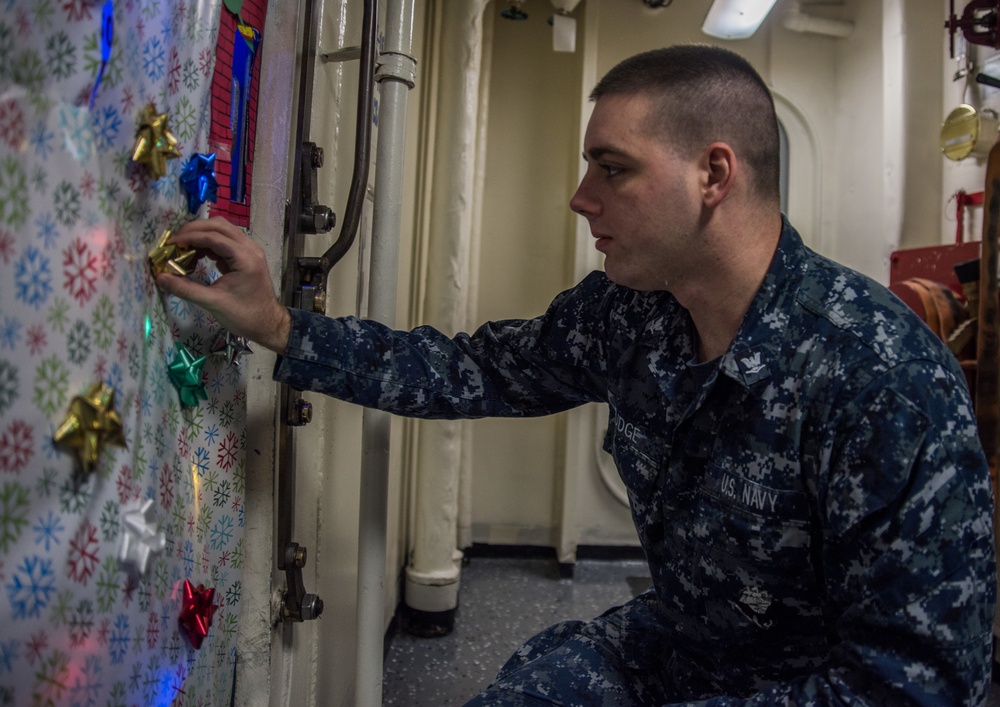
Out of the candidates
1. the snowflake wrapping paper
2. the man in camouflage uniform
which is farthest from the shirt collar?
the snowflake wrapping paper

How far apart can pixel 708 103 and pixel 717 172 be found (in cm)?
10

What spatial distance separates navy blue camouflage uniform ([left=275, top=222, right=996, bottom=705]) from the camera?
2.33 ft

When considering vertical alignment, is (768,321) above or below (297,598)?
above

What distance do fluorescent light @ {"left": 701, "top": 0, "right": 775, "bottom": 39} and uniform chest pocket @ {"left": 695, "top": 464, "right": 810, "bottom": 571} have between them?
87.7 inches

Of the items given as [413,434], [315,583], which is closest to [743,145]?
[315,583]

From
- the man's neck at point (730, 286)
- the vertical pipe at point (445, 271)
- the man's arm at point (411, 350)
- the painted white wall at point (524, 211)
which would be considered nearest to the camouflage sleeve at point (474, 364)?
the man's arm at point (411, 350)

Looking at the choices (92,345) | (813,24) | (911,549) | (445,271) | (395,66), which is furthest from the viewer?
(813,24)

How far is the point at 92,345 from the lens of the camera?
516 mm

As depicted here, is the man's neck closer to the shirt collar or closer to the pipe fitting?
the shirt collar

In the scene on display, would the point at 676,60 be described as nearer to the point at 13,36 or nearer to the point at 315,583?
the point at 13,36

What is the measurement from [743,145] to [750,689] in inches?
29.1

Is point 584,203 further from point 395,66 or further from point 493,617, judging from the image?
point 493,617

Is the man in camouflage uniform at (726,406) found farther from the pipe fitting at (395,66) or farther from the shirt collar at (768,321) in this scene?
the pipe fitting at (395,66)

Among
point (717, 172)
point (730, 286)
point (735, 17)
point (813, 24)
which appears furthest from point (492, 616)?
point (813, 24)
